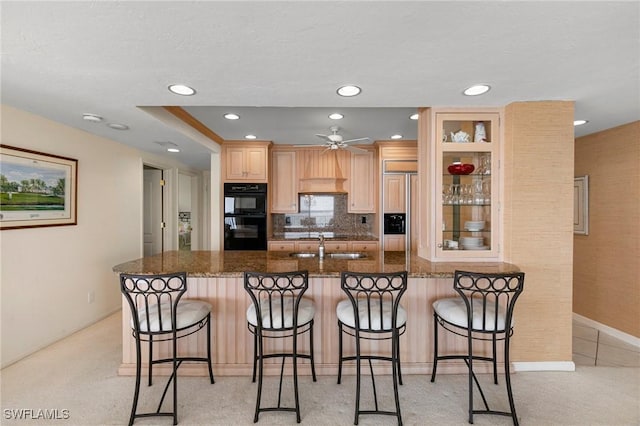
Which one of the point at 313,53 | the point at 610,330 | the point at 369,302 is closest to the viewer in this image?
the point at 313,53

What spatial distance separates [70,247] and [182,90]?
2.25m

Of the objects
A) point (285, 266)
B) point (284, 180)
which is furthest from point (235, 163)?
point (285, 266)

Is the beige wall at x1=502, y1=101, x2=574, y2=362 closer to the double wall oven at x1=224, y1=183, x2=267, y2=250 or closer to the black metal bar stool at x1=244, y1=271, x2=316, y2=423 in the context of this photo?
the black metal bar stool at x1=244, y1=271, x2=316, y2=423

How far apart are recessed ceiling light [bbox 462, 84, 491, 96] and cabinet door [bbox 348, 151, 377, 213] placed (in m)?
2.62

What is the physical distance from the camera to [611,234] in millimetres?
3307

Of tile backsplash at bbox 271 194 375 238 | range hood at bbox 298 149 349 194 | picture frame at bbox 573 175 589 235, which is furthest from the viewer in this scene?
tile backsplash at bbox 271 194 375 238

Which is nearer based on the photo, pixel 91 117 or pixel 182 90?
pixel 182 90

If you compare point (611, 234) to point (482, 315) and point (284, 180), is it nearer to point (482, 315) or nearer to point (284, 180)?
point (482, 315)

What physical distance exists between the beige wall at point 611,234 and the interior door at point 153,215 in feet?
20.0

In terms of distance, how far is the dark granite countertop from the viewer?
2.22 metres

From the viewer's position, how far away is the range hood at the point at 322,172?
4.68 meters

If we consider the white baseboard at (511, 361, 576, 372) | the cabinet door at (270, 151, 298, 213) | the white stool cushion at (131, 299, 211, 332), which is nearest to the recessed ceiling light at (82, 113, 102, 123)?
the white stool cushion at (131, 299, 211, 332)

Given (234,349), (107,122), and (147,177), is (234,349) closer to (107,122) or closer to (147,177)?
(107,122)

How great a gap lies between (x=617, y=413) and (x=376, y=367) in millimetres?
1599
